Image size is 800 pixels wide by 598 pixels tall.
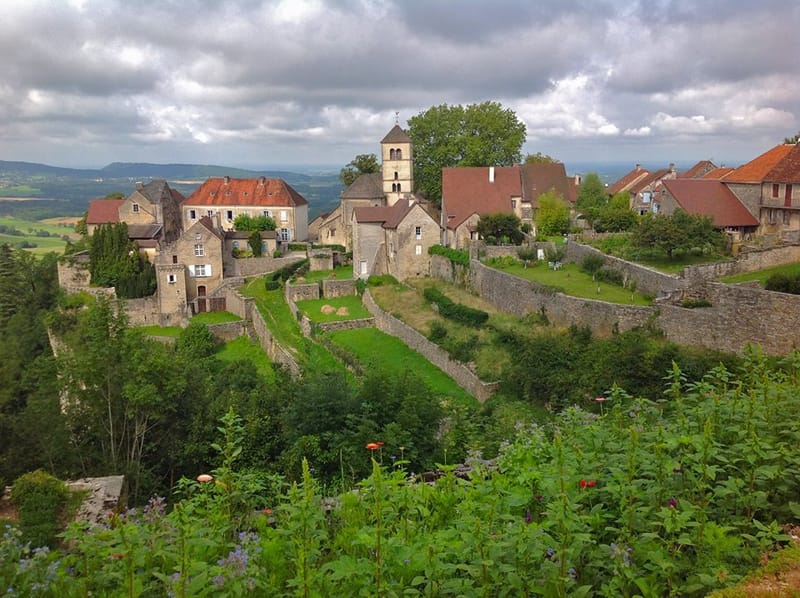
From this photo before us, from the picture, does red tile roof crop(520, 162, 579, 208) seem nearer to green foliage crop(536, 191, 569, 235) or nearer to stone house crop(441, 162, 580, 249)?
stone house crop(441, 162, 580, 249)

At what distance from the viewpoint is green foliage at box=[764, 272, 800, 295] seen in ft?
57.3

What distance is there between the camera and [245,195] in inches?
2282

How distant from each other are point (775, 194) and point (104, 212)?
49275 mm

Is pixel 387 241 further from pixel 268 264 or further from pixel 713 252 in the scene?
pixel 713 252

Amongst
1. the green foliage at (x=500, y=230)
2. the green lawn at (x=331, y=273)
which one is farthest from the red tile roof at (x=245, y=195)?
the green foliage at (x=500, y=230)

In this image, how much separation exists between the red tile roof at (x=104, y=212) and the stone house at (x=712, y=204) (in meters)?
43.0

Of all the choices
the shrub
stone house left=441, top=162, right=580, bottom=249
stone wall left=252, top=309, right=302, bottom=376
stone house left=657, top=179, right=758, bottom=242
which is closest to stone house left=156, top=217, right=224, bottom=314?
stone wall left=252, top=309, right=302, bottom=376

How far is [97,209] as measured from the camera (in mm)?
55625

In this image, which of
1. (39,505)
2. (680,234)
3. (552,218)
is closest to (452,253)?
(552,218)

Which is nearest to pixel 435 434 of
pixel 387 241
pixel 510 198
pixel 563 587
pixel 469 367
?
pixel 563 587

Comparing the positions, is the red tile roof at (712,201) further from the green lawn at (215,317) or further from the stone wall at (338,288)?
the green lawn at (215,317)

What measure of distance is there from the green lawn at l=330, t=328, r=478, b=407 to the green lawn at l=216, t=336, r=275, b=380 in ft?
12.5

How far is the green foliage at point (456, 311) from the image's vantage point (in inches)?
1112

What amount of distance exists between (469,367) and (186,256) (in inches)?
1123
